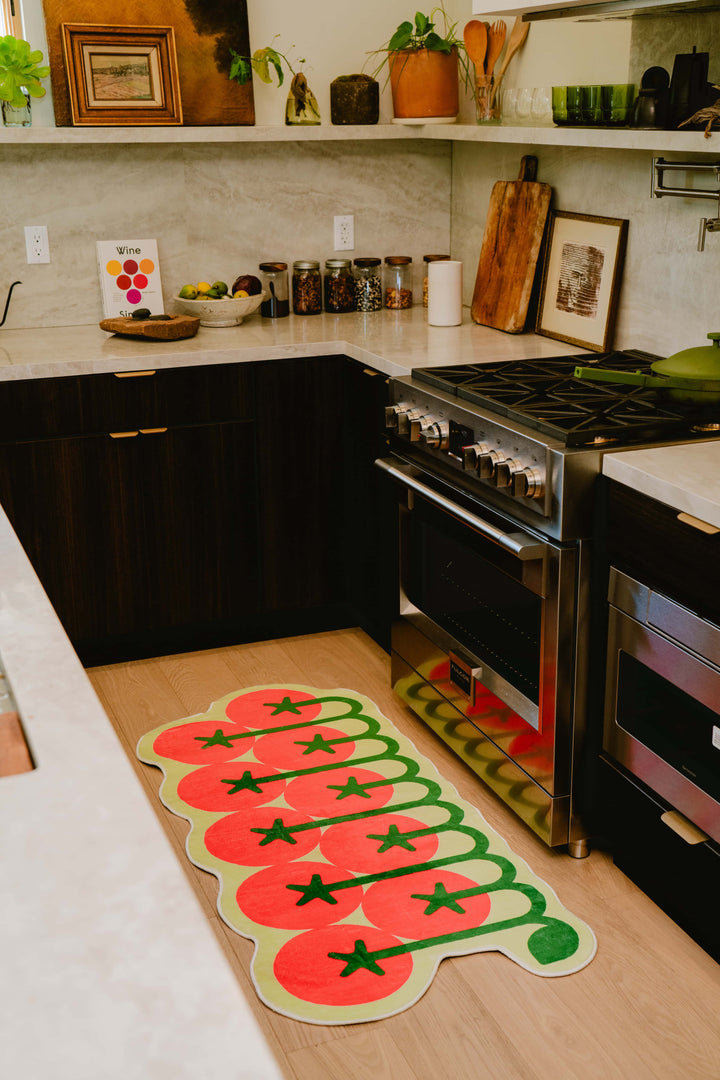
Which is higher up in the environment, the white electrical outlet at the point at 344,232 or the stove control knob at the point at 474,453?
the white electrical outlet at the point at 344,232

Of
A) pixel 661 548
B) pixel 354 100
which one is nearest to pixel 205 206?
pixel 354 100

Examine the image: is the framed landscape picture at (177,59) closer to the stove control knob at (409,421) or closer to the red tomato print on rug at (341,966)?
the stove control knob at (409,421)

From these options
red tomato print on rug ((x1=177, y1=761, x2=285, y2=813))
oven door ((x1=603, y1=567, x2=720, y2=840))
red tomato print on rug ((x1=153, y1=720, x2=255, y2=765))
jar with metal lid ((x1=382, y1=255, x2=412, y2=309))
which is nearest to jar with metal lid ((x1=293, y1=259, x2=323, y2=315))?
jar with metal lid ((x1=382, y1=255, x2=412, y2=309))

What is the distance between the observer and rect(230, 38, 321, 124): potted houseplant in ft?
11.2

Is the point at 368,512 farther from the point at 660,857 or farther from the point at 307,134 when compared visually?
the point at 660,857

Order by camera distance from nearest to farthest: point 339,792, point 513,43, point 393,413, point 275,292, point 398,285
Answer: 1. point 339,792
2. point 393,413
3. point 513,43
4. point 275,292
5. point 398,285

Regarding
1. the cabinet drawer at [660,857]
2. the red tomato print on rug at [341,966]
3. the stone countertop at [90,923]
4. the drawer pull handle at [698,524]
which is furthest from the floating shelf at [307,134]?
the stone countertop at [90,923]

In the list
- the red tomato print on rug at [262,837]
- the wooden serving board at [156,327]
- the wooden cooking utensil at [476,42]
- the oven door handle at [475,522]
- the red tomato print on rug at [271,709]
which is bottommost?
the red tomato print on rug at [262,837]

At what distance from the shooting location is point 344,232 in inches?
149

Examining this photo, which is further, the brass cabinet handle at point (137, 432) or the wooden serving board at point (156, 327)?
the wooden serving board at point (156, 327)

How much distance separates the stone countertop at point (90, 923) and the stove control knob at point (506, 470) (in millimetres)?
1155

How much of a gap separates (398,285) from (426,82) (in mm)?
651

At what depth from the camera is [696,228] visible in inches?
103

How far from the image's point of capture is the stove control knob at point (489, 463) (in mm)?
2252
